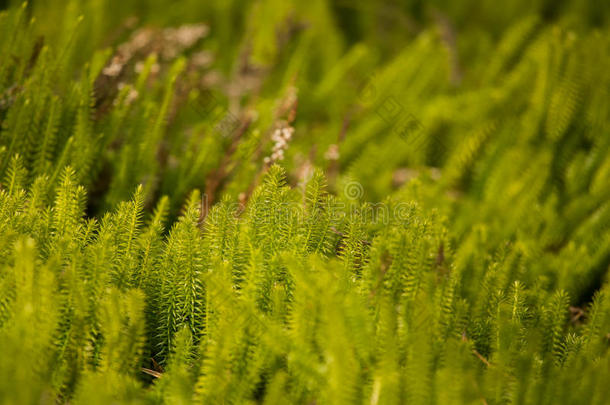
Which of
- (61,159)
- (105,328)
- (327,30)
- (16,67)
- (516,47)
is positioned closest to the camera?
(105,328)

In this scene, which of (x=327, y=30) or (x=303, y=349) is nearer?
(x=303, y=349)

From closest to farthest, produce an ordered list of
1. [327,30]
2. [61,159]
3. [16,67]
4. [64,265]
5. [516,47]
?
1. [64,265]
2. [61,159]
3. [16,67]
4. [516,47]
5. [327,30]

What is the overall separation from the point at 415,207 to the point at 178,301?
320mm

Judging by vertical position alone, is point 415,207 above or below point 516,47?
below

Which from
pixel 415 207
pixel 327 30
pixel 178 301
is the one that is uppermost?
pixel 327 30

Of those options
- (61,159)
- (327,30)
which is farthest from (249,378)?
(327,30)

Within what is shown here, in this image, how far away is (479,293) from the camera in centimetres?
71

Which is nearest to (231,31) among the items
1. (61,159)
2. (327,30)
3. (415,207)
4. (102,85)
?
(327,30)

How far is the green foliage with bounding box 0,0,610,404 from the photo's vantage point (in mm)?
505

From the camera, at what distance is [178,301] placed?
0.62 m

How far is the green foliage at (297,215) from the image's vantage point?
505 mm

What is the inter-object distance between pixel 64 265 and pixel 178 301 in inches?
5.5

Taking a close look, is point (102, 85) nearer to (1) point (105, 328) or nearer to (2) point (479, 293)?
(1) point (105, 328)

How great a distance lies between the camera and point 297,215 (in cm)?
66
